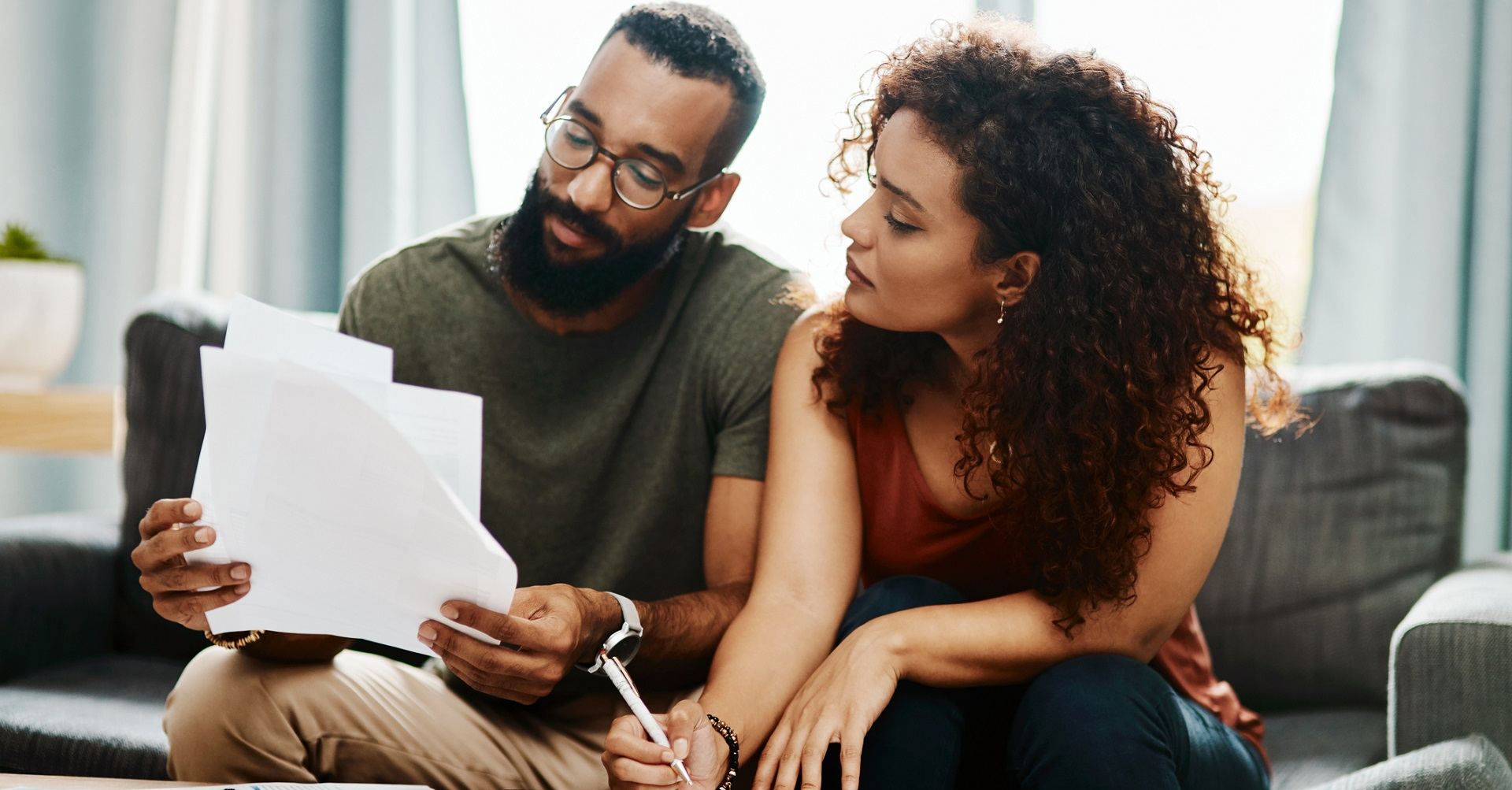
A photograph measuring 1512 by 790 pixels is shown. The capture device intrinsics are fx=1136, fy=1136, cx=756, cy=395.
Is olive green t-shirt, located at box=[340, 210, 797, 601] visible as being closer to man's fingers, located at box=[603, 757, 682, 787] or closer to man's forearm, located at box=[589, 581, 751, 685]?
man's forearm, located at box=[589, 581, 751, 685]

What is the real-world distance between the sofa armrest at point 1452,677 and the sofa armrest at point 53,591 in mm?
1724

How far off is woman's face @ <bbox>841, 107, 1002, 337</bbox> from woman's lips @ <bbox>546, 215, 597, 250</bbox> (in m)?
0.37

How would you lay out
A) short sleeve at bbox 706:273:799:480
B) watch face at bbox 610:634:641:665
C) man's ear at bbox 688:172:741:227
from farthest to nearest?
man's ear at bbox 688:172:741:227 → short sleeve at bbox 706:273:799:480 → watch face at bbox 610:634:641:665

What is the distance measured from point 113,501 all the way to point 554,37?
150cm

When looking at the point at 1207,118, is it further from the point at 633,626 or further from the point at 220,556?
the point at 220,556

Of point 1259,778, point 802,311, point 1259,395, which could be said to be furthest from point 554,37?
point 1259,778

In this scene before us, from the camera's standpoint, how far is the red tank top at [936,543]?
4.12 ft

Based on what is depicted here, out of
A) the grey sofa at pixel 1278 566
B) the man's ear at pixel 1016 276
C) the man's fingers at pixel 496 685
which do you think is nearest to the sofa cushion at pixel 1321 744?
the grey sofa at pixel 1278 566

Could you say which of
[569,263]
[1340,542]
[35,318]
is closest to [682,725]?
[569,263]

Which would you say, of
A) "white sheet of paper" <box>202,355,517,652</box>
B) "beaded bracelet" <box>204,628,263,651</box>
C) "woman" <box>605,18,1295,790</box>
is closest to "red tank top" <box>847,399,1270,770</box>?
"woman" <box>605,18,1295,790</box>

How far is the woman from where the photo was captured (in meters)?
1.06

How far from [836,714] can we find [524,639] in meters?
0.29

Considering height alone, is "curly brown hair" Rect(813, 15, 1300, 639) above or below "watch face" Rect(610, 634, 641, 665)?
above

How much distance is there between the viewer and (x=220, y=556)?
0.92m
